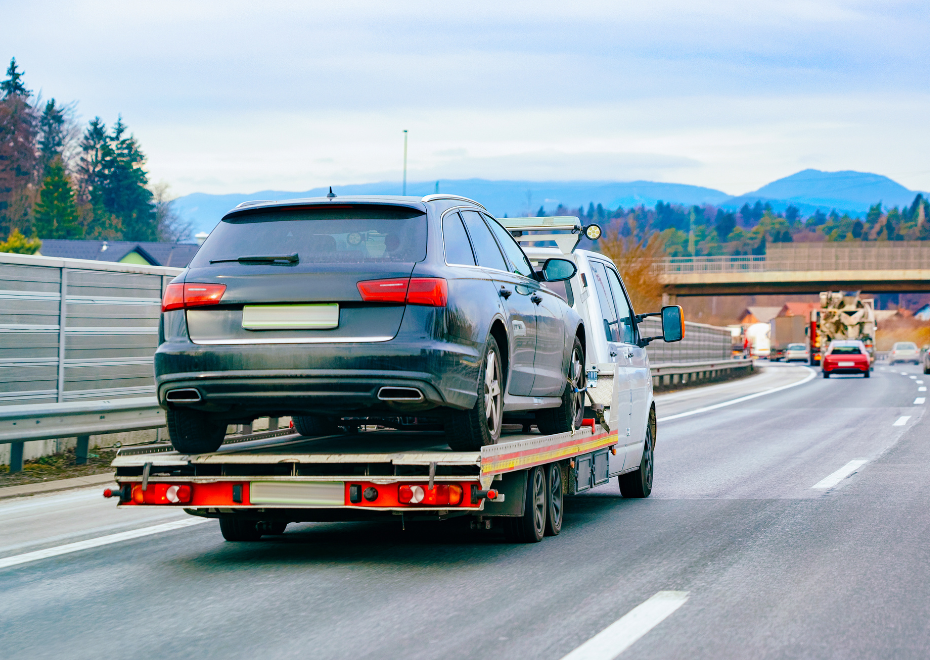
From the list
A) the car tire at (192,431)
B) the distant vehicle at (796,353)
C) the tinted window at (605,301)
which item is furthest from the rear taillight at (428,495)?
the distant vehicle at (796,353)

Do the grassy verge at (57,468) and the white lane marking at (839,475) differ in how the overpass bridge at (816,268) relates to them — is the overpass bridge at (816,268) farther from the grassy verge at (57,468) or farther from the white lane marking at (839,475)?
the grassy verge at (57,468)

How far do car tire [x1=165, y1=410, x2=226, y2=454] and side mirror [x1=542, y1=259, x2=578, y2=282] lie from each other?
8.15 ft

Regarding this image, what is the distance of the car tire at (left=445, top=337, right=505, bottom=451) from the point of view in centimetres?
704

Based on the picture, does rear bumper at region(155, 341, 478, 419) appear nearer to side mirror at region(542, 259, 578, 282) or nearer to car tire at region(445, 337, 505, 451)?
car tire at region(445, 337, 505, 451)

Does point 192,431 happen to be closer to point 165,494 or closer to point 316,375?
point 165,494

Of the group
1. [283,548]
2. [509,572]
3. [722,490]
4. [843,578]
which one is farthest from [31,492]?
[843,578]

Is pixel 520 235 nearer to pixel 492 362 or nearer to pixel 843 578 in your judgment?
pixel 492 362

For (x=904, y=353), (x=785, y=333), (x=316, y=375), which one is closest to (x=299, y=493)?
(x=316, y=375)

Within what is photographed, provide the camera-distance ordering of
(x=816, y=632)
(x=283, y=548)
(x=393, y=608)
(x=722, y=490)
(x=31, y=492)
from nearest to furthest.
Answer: (x=816, y=632), (x=393, y=608), (x=283, y=548), (x=31, y=492), (x=722, y=490)

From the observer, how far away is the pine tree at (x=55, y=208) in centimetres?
9694

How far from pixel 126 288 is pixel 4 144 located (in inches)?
3323

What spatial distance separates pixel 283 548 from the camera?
7938 mm

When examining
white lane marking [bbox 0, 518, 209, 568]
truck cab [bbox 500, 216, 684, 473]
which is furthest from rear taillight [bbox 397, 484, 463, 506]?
truck cab [bbox 500, 216, 684, 473]

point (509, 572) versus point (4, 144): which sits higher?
point (4, 144)
